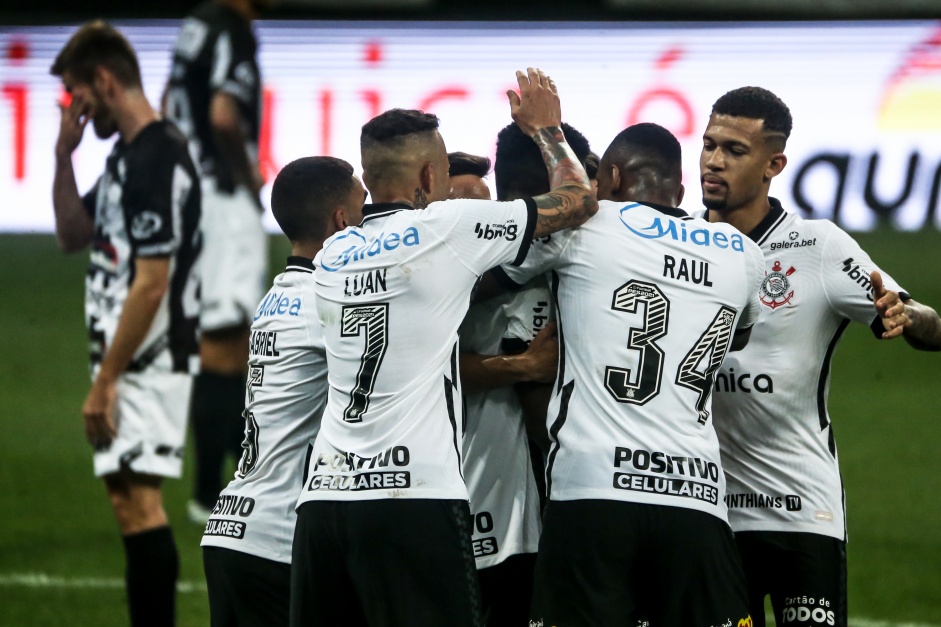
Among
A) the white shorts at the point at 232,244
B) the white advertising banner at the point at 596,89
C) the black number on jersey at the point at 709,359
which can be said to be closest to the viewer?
the black number on jersey at the point at 709,359

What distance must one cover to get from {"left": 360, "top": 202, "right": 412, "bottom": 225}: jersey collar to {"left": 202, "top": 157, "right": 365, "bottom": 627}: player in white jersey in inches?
13.9

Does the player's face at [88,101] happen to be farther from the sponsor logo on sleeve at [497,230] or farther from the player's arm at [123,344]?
the sponsor logo on sleeve at [497,230]

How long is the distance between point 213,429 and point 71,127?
2467 millimetres

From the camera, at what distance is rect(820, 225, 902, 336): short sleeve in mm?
4164

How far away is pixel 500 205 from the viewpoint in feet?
12.1

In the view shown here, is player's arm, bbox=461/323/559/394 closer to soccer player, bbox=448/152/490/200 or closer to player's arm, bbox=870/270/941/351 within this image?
soccer player, bbox=448/152/490/200

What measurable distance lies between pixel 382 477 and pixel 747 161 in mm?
1655

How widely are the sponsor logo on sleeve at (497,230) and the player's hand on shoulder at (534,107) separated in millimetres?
433

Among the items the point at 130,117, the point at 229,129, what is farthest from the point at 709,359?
the point at 229,129

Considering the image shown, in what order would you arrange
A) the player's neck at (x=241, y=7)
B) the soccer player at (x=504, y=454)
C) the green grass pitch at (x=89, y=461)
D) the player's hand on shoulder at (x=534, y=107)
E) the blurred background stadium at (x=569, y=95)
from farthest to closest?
the blurred background stadium at (x=569, y=95)
the player's neck at (x=241, y=7)
the green grass pitch at (x=89, y=461)
the soccer player at (x=504, y=454)
the player's hand on shoulder at (x=534, y=107)

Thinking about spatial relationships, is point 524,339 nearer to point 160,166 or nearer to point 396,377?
point 396,377

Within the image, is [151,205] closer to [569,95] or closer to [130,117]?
[130,117]

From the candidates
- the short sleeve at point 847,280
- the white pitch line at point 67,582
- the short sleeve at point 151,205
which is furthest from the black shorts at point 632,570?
the white pitch line at point 67,582

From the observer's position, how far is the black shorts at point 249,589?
3971 mm
